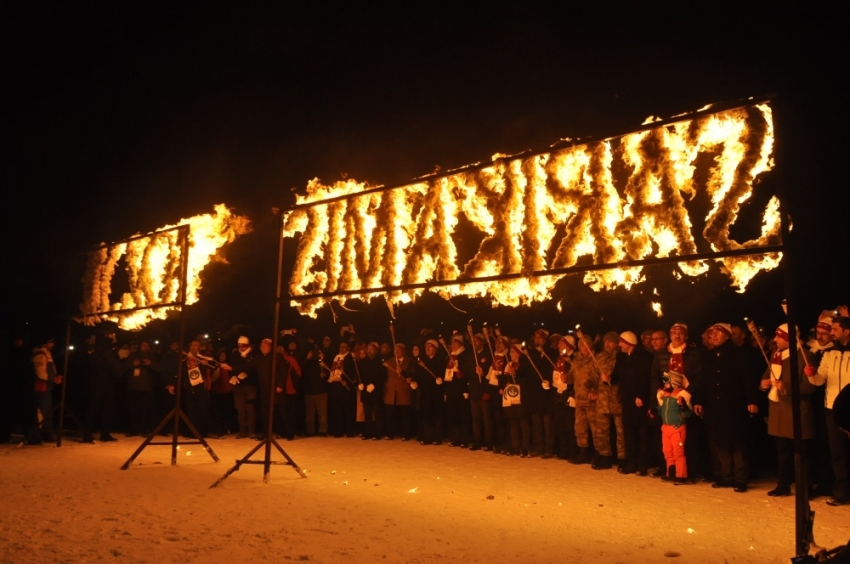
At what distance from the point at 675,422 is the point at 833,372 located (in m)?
2.18

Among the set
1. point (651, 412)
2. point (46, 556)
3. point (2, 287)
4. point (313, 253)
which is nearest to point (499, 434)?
point (651, 412)

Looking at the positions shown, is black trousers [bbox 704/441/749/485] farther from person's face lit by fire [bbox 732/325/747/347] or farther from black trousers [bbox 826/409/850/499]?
person's face lit by fire [bbox 732/325/747/347]

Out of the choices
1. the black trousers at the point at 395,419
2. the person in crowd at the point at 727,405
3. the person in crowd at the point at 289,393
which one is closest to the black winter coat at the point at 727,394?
the person in crowd at the point at 727,405

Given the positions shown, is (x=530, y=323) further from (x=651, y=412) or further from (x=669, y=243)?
(x=669, y=243)

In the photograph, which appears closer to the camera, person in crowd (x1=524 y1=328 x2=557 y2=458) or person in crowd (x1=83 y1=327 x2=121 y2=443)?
person in crowd (x1=524 y1=328 x2=557 y2=458)

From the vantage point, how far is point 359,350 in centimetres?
1574

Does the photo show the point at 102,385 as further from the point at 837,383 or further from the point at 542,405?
the point at 837,383

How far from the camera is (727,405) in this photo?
30.7ft

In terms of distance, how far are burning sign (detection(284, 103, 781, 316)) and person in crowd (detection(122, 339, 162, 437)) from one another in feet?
23.9

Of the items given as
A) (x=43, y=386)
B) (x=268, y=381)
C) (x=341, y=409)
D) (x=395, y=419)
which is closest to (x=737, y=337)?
(x=395, y=419)

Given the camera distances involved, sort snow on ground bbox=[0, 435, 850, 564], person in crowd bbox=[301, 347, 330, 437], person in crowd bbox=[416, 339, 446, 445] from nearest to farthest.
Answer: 1. snow on ground bbox=[0, 435, 850, 564]
2. person in crowd bbox=[416, 339, 446, 445]
3. person in crowd bbox=[301, 347, 330, 437]

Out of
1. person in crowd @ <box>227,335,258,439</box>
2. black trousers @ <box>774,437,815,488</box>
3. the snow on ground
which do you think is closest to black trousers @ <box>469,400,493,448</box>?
the snow on ground

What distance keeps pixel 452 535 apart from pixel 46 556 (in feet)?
11.7

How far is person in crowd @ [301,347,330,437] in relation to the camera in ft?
50.9
